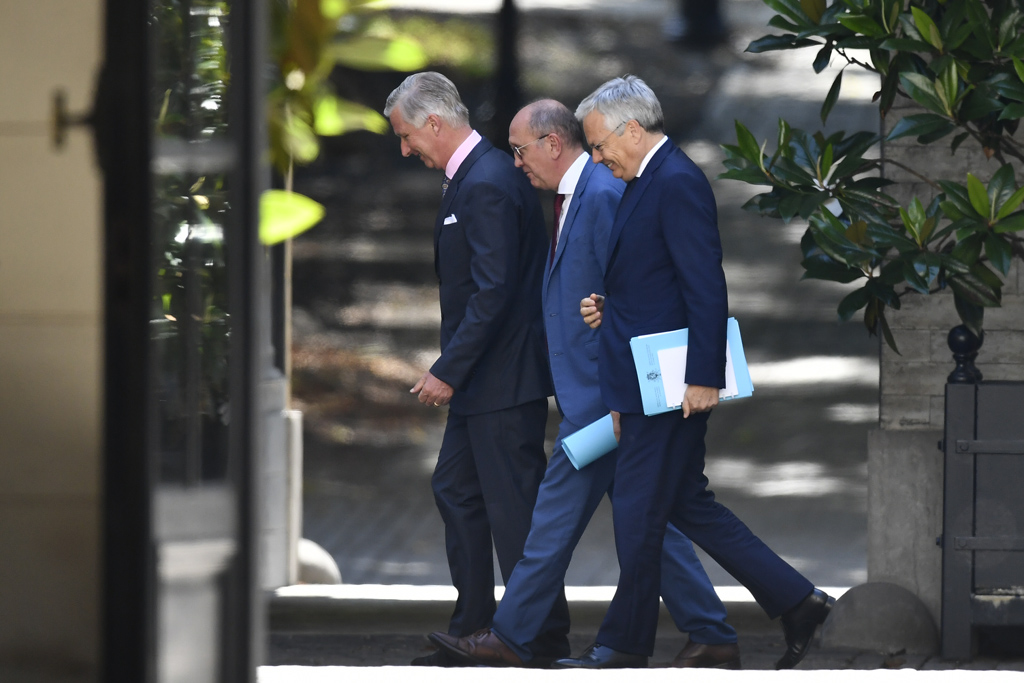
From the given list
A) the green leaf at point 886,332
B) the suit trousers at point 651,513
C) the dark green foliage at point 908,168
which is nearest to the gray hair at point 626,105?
the dark green foliage at point 908,168

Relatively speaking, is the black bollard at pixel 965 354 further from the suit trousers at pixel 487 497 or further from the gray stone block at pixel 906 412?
the suit trousers at pixel 487 497

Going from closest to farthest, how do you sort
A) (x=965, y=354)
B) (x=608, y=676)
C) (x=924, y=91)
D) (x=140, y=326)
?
(x=140, y=326) < (x=608, y=676) < (x=924, y=91) < (x=965, y=354)

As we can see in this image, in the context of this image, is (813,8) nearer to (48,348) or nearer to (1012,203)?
(1012,203)

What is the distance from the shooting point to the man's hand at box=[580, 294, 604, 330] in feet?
15.7

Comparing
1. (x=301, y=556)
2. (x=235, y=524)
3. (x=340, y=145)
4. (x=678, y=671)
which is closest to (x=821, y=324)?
(x=340, y=145)

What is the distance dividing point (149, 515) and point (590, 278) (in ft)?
8.55

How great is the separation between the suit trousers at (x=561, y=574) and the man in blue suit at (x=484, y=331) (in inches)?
5.9

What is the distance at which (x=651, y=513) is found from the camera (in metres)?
4.61

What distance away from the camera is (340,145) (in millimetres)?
15352

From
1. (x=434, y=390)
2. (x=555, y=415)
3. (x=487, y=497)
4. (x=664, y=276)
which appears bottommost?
(x=555, y=415)

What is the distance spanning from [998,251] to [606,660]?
171 cm

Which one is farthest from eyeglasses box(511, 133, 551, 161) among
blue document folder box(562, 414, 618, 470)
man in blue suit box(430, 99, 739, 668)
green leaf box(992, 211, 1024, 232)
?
green leaf box(992, 211, 1024, 232)

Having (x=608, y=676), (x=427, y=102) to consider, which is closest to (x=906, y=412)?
(x=427, y=102)

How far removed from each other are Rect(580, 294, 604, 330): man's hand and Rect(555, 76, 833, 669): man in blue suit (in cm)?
5
